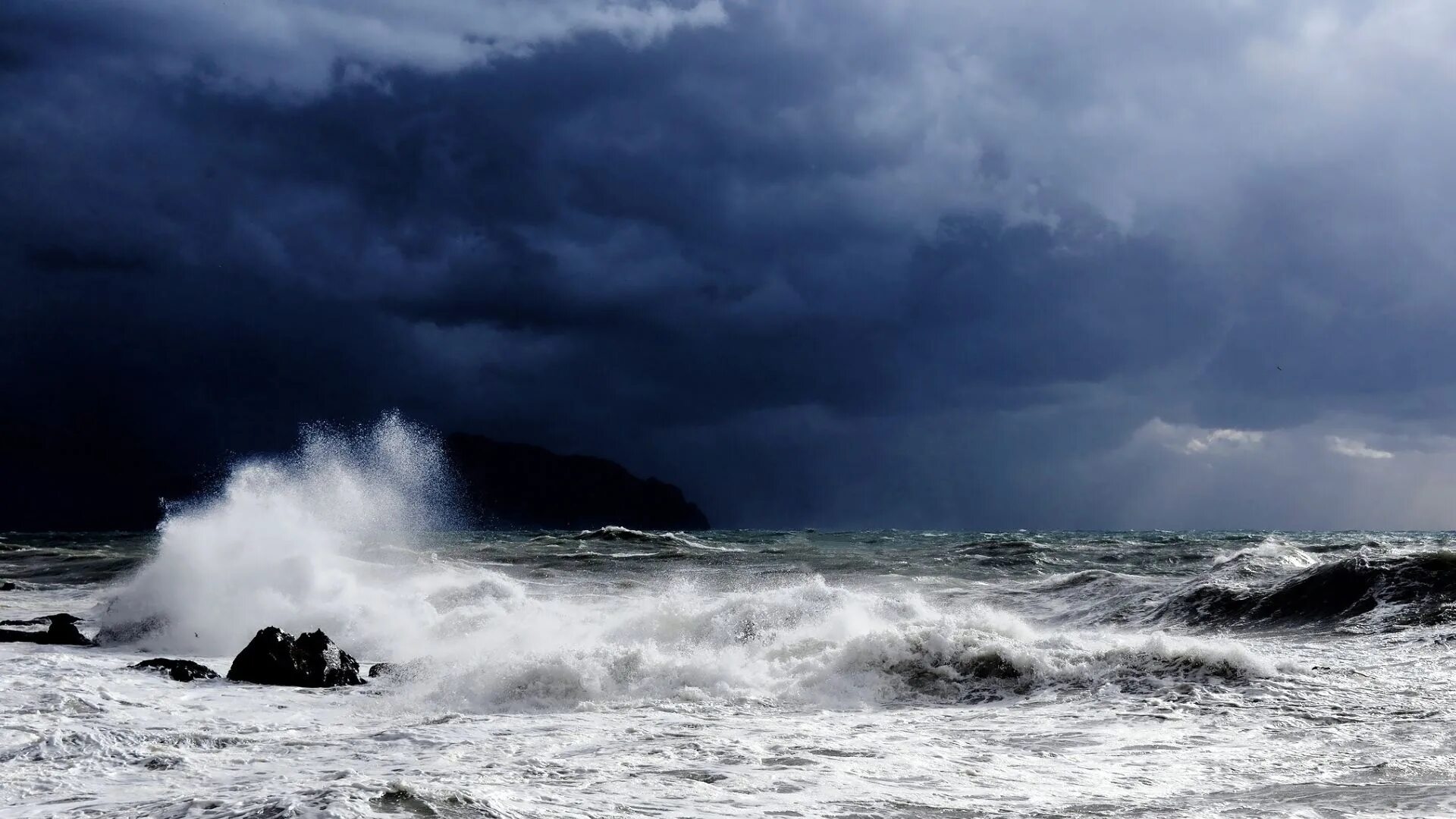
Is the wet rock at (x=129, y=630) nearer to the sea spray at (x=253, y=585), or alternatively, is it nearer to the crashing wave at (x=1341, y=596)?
the sea spray at (x=253, y=585)

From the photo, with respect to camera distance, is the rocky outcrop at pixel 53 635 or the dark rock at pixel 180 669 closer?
the dark rock at pixel 180 669

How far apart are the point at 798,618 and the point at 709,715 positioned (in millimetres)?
4532

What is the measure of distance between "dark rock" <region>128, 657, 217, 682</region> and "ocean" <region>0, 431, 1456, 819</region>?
195mm

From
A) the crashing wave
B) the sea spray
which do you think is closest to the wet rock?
the sea spray

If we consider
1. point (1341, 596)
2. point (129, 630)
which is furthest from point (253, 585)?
point (1341, 596)

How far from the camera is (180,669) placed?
35.2 ft

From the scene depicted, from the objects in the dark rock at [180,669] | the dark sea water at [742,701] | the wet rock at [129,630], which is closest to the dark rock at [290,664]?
the dark rock at [180,669]

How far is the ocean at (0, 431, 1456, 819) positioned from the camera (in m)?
6.45

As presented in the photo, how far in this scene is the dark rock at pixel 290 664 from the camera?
1079 cm

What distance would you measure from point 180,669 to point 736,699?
6075 mm

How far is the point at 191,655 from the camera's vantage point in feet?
43.4

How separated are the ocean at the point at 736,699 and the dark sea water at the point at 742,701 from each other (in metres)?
0.04

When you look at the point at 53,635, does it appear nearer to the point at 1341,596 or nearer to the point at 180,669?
the point at 180,669

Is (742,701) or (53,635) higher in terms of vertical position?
(742,701)
